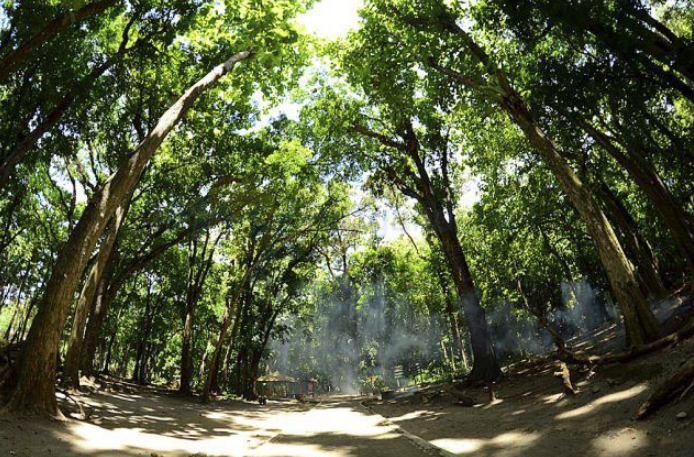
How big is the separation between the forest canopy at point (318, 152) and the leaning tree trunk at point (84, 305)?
0.06 m

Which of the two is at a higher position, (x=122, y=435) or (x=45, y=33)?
(x=45, y=33)

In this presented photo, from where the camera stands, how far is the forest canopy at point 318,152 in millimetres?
7109

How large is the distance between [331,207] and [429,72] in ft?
39.4

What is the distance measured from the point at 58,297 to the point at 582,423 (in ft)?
26.0

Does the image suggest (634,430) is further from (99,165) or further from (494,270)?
(494,270)

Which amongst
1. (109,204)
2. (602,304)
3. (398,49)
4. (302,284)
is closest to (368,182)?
(398,49)

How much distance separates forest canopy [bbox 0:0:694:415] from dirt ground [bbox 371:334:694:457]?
93cm

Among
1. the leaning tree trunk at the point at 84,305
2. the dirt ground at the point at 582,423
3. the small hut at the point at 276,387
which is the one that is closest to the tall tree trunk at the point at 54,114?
the leaning tree trunk at the point at 84,305

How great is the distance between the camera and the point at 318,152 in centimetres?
1756

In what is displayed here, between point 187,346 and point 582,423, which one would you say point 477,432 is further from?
point 187,346

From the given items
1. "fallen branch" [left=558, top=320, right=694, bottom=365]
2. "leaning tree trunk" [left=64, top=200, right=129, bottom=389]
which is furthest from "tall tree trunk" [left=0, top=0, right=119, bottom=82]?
"fallen branch" [left=558, top=320, right=694, bottom=365]

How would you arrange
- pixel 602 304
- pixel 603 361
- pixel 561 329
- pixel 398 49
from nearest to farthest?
1. pixel 603 361
2. pixel 398 49
3. pixel 602 304
4. pixel 561 329

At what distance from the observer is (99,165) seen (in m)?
15.0

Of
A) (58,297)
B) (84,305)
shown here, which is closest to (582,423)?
(58,297)
